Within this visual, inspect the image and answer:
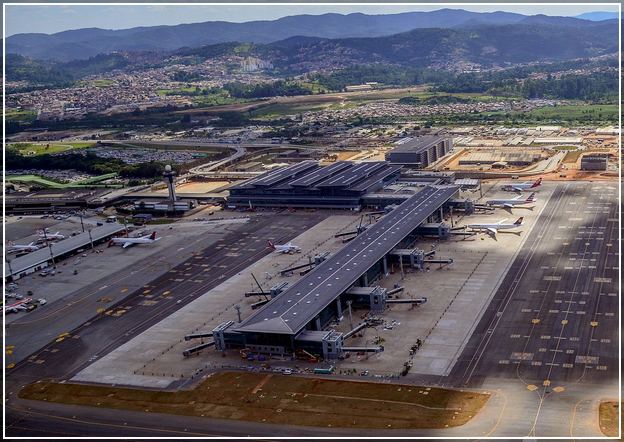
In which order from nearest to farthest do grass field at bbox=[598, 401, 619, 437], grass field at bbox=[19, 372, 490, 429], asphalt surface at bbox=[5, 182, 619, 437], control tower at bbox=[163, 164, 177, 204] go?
grass field at bbox=[598, 401, 619, 437] < grass field at bbox=[19, 372, 490, 429] < asphalt surface at bbox=[5, 182, 619, 437] < control tower at bbox=[163, 164, 177, 204]

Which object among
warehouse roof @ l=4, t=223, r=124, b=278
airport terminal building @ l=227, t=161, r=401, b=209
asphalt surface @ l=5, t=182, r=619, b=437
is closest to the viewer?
asphalt surface @ l=5, t=182, r=619, b=437

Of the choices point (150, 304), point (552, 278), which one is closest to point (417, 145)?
point (552, 278)

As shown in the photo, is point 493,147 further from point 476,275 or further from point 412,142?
point 476,275

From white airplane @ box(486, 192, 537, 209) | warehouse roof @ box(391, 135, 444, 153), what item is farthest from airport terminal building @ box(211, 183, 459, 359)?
warehouse roof @ box(391, 135, 444, 153)

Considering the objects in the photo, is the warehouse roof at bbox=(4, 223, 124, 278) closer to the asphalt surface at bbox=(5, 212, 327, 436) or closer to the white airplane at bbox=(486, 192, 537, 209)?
the asphalt surface at bbox=(5, 212, 327, 436)

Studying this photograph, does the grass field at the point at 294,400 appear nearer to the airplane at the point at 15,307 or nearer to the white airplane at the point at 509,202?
the airplane at the point at 15,307

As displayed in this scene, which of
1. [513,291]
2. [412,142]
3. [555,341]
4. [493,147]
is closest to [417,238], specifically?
[513,291]

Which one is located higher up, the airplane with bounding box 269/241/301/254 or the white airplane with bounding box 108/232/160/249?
the white airplane with bounding box 108/232/160/249
